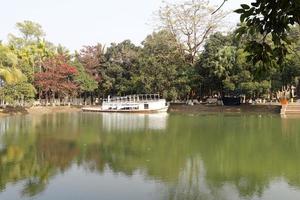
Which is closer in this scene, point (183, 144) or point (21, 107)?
point (183, 144)

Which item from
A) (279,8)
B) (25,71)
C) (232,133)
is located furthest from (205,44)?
(279,8)

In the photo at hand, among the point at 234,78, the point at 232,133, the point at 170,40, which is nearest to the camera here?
the point at 232,133

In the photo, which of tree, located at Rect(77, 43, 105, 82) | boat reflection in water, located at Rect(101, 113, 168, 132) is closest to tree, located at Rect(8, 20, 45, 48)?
tree, located at Rect(77, 43, 105, 82)

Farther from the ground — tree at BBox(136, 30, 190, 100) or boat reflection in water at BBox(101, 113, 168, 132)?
tree at BBox(136, 30, 190, 100)

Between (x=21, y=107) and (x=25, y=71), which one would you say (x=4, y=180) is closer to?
(x=21, y=107)

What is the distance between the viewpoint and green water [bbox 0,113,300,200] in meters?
8.46

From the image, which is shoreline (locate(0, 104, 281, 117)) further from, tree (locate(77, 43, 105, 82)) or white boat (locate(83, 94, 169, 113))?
tree (locate(77, 43, 105, 82))

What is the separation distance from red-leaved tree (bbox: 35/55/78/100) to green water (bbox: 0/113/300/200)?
60.1 feet

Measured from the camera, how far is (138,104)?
Answer: 3406 centimetres

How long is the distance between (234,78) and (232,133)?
14179 millimetres

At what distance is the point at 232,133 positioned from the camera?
18.4m

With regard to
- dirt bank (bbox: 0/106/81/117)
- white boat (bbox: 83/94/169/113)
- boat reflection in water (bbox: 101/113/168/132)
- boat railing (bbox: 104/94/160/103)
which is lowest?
boat reflection in water (bbox: 101/113/168/132)

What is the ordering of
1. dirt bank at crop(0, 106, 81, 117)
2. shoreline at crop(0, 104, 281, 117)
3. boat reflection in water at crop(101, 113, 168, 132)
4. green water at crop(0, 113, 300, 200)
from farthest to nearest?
shoreline at crop(0, 104, 281, 117)
dirt bank at crop(0, 106, 81, 117)
boat reflection in water at crop(101, 113, 168, 132)
green water at crop(0, 113, 300, 200)

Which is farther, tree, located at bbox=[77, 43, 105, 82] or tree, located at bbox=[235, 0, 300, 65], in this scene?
tree, located at bbox=[77, 43, 105, 82]
